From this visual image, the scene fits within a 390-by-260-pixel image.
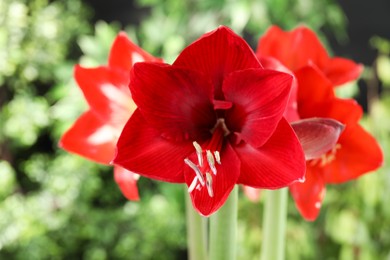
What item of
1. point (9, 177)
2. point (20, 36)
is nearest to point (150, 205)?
point (9, 177)

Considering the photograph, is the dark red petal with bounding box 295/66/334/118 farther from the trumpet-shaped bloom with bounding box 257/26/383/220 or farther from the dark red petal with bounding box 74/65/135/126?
the dark red petal with bounding box 74/65/135/126

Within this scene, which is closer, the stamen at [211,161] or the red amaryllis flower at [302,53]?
the stamen at [211,161]

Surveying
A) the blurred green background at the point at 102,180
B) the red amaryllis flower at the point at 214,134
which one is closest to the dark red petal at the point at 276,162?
the red amaryllis flower at the point at 214,134

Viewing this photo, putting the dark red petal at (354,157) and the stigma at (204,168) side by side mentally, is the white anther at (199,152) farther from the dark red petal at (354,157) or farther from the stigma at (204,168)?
the dark red petal at (354,157)

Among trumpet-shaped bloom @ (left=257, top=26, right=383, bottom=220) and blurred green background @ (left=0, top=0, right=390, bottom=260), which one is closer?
trumpet-shaped bloom @ (left=257, top=26, right=383, bottom=220)

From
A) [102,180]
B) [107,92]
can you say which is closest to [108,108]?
[107,92]

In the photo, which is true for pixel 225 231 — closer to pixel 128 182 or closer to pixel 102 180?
pixel 128 182

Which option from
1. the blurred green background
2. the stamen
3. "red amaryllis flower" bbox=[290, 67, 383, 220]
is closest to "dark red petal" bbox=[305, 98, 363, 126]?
"red amaryllis flower" bbox=[290, 67, 383, 220]
